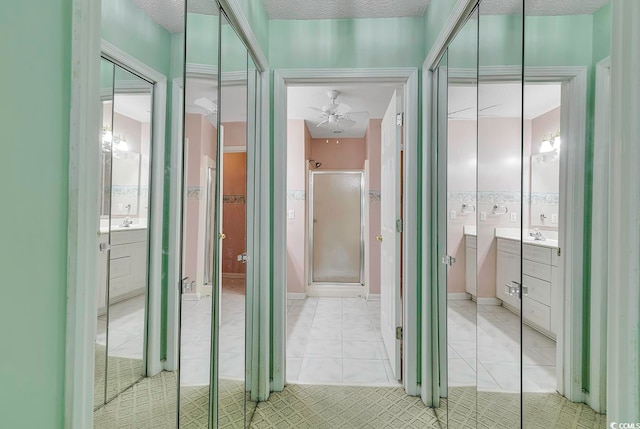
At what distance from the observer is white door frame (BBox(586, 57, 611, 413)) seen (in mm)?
627

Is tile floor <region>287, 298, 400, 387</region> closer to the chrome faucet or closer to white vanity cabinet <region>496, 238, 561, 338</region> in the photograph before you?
white vanity cabinet <region>496, 238, 561, 338</region>

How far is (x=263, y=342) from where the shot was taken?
194cm

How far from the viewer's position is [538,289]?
895 millimetres

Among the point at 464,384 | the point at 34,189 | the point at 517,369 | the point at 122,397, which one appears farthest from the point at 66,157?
the point at 464,384

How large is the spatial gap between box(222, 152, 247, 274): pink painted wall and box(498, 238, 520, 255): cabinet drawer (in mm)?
1224

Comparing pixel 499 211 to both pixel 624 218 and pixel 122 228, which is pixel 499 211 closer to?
pixel 624 218

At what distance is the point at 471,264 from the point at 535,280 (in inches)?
19.3

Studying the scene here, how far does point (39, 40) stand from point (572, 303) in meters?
1.24

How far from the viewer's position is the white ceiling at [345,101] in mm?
3268

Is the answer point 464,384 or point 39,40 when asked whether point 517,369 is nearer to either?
point 464,384

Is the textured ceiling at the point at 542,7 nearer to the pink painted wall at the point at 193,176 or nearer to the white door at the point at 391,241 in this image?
the white door at the point at 391,241

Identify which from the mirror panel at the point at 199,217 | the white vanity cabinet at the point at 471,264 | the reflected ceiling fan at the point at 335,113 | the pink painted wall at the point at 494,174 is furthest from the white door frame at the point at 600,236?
the reflected ceiling fan at the point at 335,113

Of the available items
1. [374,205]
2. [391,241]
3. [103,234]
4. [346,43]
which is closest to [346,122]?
[374,205]

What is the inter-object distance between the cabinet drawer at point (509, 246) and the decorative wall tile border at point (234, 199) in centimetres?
123
